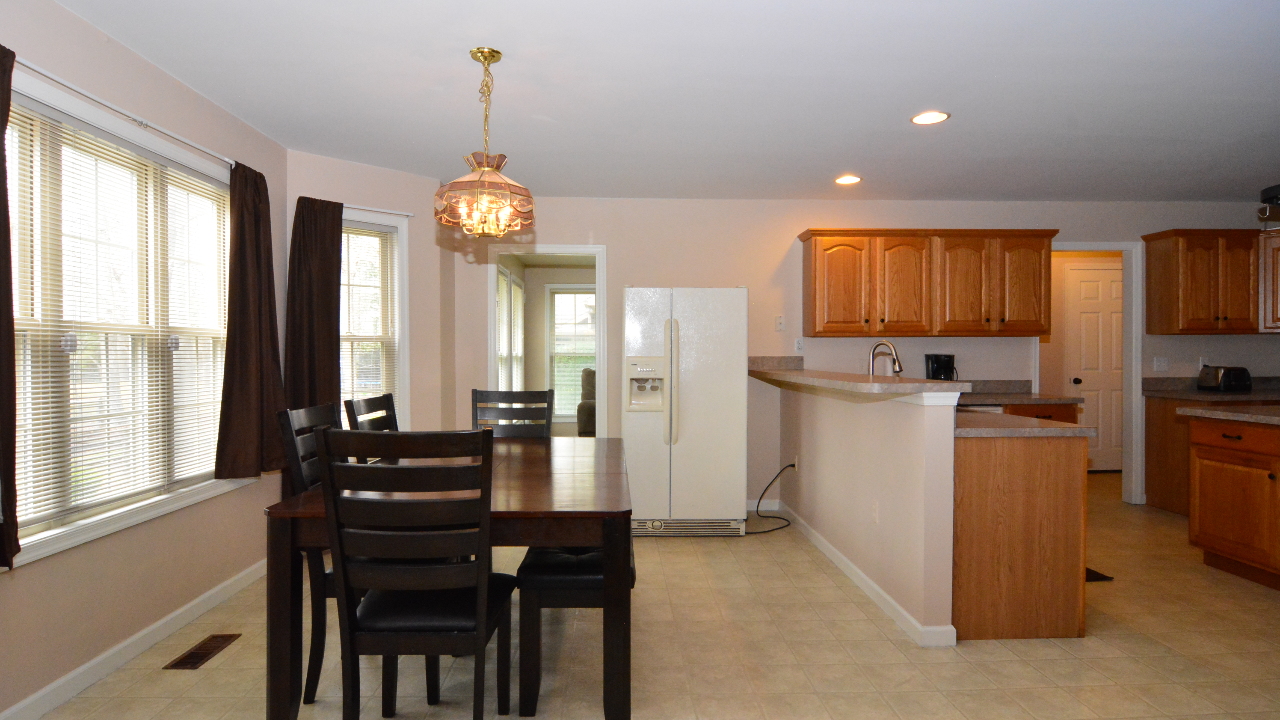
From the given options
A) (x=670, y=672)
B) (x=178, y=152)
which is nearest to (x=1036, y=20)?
(x=670, y=672)

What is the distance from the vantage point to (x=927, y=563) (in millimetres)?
2725

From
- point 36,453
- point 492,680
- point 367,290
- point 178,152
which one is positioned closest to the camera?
point 36,453

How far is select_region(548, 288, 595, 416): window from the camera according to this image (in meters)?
8.76

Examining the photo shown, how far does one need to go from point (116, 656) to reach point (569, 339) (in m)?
6.47

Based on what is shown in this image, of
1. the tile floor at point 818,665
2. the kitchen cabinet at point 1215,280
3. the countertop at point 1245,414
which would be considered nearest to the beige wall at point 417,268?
the tile floor at point 818,665

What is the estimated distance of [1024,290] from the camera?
15.7ft

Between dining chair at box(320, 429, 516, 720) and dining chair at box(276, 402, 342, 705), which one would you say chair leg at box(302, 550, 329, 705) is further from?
dining chair at box(320, 429, 516, 720)

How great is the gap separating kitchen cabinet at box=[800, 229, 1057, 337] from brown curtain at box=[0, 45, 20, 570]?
418 centimetres

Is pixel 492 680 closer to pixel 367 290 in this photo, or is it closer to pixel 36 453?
pixel 36 453

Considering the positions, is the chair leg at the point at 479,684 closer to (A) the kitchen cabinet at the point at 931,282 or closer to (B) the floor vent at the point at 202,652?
(B) the floor vent at the point at 202,652

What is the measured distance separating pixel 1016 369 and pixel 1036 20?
11.3ft

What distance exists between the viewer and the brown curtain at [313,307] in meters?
3.75

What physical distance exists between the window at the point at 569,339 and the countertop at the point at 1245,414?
6.26 metres

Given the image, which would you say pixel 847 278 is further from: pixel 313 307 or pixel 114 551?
pixel 114 551
